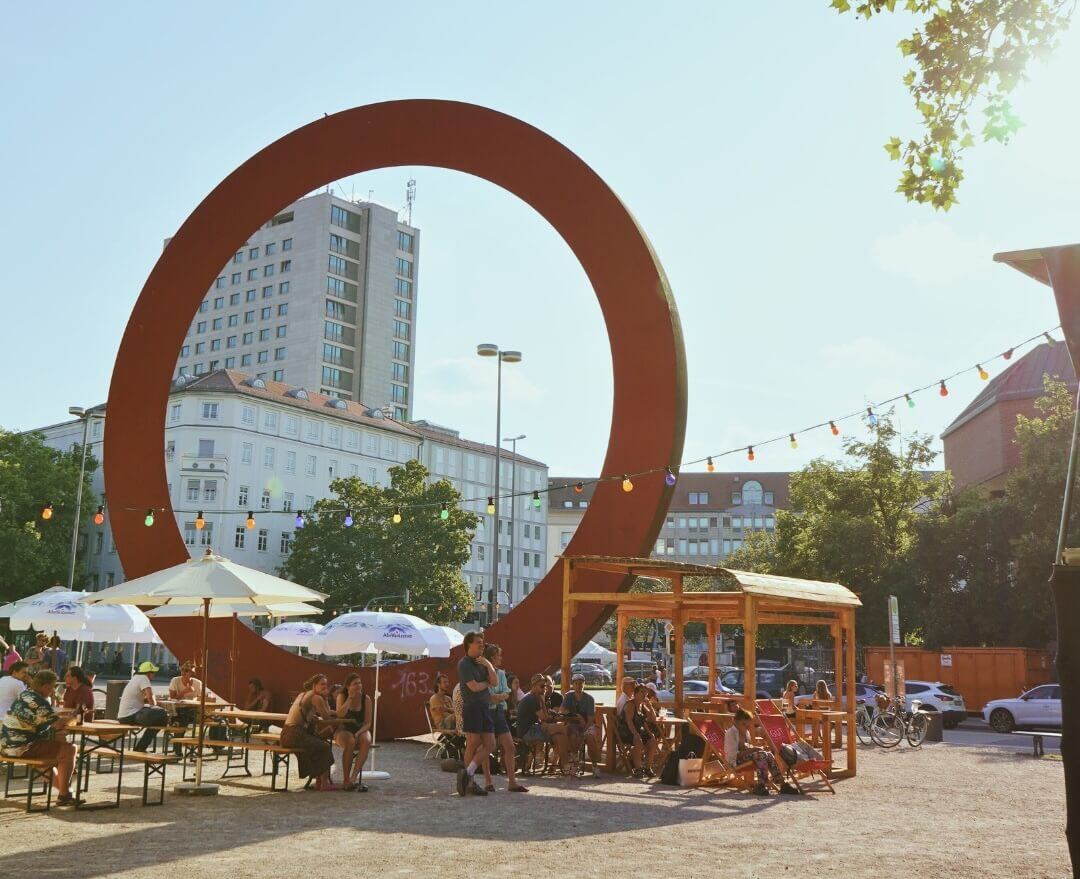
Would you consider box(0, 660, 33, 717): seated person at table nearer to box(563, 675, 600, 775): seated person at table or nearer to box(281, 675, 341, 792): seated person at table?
box(281, 675, 341, 792): seated person at table

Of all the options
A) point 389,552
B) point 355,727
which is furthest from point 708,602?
point 389,552

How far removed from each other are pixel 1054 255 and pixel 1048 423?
32365 mm

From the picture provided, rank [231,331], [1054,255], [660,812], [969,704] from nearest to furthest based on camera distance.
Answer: [1054,255], [660,812], [969,704], [231,331]

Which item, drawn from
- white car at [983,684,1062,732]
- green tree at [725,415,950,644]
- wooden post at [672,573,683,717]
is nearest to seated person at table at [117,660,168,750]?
wooden post at [672,573,683,717]

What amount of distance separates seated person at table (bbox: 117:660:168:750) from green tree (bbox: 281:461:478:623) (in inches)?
1744

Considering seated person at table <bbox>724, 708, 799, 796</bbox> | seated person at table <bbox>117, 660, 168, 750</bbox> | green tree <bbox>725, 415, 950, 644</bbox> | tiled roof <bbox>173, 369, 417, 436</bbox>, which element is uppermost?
tiled roof <bbox>173, 369, 417, 436</bbox>

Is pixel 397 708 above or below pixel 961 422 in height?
below

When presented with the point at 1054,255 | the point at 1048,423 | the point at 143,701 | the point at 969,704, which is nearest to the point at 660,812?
the point at 143,701

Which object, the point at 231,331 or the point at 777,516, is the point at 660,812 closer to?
the point at 777,516

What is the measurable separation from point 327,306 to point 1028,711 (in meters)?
71.6

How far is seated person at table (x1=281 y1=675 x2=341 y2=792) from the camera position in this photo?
36.4ft

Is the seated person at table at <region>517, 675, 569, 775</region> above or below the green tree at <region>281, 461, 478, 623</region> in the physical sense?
below

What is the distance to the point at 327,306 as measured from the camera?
88.8 m

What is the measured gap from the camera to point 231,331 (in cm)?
9400
